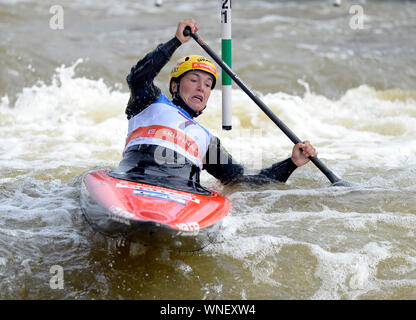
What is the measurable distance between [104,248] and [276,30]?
30.5ft

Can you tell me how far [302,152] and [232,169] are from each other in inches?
21.5

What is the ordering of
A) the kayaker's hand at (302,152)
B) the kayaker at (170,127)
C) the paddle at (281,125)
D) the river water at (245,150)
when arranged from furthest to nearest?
the paddle at (281,125), the kayaker's hand at (302,152), the kayaker at (170,127), the river water at (245,150)

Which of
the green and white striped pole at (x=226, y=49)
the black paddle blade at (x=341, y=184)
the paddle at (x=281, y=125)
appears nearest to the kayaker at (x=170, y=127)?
the paddle at (x=281, y=125)

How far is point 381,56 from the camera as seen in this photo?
404 inches

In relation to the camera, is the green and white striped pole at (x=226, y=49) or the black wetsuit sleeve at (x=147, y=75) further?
the green and white striped pole at (x=226, y=49)

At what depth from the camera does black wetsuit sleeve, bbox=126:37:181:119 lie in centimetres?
371

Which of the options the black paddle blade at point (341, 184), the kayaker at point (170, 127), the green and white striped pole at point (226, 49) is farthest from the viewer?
the green and white striped pole at point (226, 49)

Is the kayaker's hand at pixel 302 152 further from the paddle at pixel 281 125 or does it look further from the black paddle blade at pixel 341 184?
the black paddle blade at pixel 341 184

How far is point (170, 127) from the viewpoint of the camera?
3.79 metres

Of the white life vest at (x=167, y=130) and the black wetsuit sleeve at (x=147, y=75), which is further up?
the black wetsuit sleeve at (x=147, y=75)

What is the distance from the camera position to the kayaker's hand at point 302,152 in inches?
167

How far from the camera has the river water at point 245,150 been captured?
122 inches

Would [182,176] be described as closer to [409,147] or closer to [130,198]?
[130,198]
